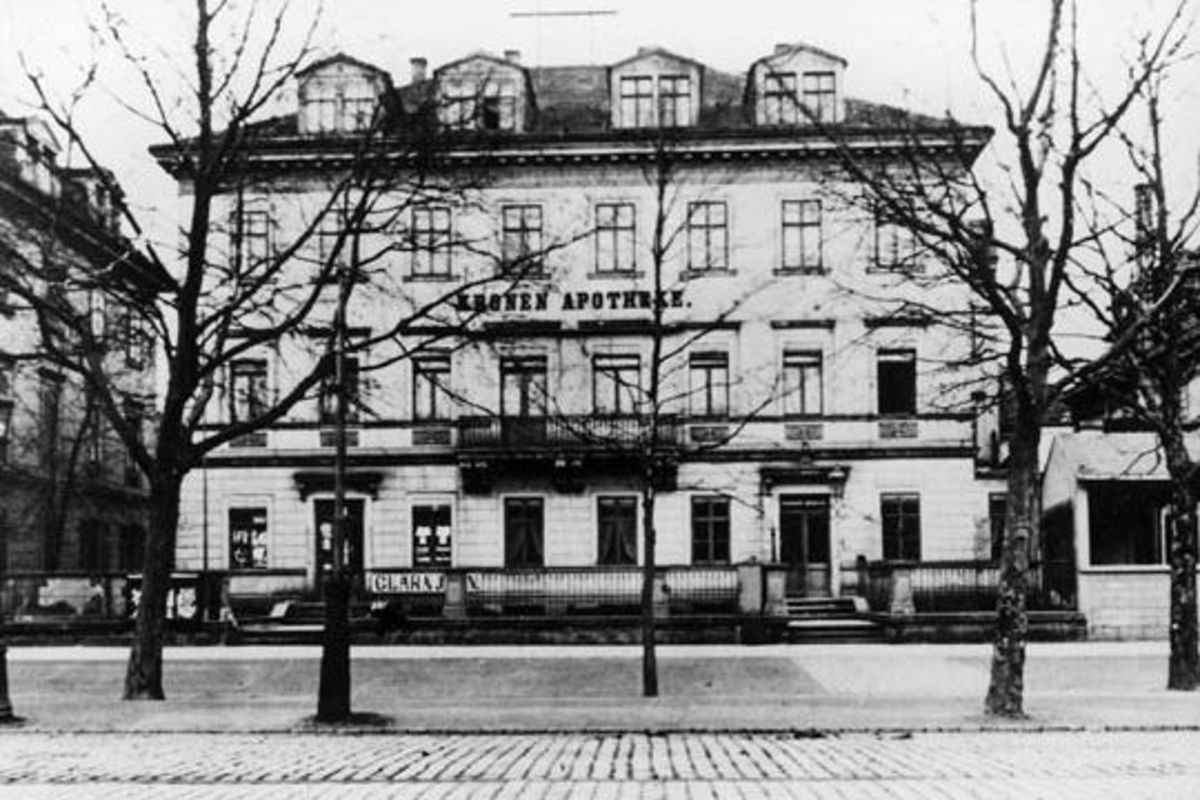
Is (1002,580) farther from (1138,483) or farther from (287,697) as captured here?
(1138,483)

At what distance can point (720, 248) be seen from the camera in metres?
42.7

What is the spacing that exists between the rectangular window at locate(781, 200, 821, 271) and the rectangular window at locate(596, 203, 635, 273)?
411cm

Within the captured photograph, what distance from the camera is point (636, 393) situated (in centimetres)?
4269

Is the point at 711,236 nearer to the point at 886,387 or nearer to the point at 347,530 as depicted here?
the point at 886,387

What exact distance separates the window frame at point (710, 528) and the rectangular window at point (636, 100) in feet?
33.7

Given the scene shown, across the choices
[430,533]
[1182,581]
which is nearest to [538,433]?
[430,533]

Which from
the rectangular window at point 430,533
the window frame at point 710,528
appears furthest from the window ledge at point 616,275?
the rectangular window at point 430,533

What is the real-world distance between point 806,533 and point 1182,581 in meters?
19.6

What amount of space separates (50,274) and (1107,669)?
17503 millimetres

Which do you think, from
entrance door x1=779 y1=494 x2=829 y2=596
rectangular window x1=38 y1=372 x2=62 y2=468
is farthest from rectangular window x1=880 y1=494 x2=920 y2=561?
rectangular window x1=38 y1=372 x2=62 y2=468

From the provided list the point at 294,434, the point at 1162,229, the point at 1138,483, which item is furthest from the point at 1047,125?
the point at 294,434

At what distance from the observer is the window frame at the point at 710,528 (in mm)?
42125

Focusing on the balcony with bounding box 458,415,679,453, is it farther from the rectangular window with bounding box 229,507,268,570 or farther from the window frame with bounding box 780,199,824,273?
the rectangular window with bounding box 229,507,268,570

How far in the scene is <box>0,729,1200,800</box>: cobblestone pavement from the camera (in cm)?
1232
